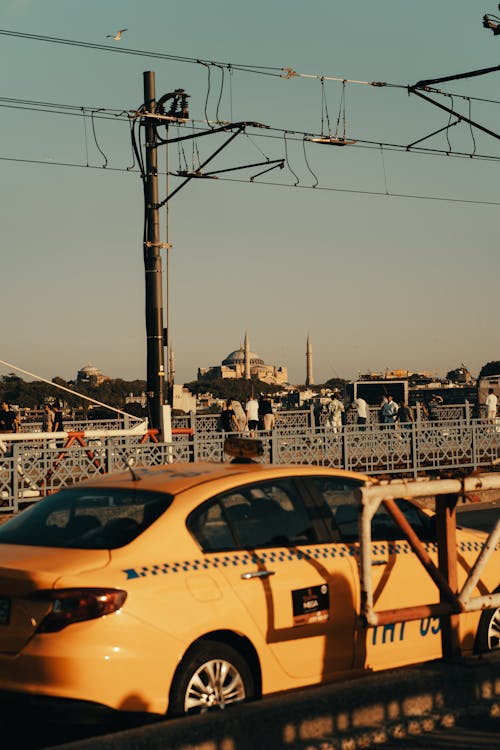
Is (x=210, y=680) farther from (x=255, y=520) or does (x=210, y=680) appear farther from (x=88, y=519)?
(x=88, y=519)

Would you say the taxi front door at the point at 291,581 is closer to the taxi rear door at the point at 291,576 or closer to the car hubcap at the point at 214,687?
the taxi rear door at the point at 291,576

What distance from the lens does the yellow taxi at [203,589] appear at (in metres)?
5.46

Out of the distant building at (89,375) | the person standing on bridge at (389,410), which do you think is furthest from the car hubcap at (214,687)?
the distant building at (89,375)

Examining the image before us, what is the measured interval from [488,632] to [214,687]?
2.10 metres

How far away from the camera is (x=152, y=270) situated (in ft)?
68.5

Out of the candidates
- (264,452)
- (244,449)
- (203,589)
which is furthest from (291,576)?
(264,452)

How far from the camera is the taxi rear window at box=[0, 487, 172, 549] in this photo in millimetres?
6020

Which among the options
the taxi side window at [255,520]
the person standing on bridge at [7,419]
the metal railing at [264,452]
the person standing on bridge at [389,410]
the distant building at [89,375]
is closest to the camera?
the taxi side window at [255,520]

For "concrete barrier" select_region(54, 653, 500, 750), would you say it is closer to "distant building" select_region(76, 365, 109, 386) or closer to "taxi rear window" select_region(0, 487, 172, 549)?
"taxi rear window" select_region(0, 487, 172, 549)

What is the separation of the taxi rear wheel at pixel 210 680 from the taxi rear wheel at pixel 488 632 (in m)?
1.77

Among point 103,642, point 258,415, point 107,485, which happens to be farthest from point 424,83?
point 103,642

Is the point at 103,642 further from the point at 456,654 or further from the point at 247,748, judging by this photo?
the point at 456,654

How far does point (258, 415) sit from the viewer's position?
28.6 metres

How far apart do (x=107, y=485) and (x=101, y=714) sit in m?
1.54
